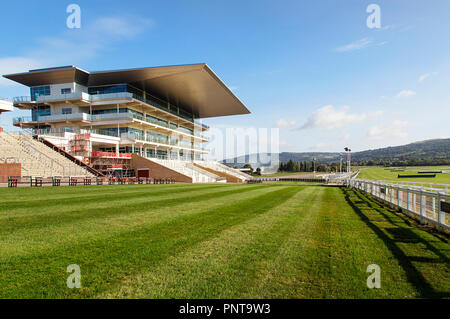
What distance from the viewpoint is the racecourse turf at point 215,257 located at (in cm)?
355

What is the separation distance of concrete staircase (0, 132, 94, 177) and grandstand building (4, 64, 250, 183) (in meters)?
5.26

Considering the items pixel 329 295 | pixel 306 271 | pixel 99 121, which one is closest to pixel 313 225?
pixel 306 271

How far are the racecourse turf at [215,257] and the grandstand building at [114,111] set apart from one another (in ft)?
106

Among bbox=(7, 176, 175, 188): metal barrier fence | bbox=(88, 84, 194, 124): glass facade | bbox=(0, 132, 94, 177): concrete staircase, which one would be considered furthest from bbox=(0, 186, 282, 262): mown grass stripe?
bbox=(88, 84, 194, 124): glass facade

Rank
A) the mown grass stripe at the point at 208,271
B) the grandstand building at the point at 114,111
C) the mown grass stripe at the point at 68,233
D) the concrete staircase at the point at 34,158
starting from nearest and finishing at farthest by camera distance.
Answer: the mown grass stripe at the point at 208,271 < the mown grass stripe at the point at 68,233 < the concrete staircase at the point at 34,158 < the grandstand building at the point at 114,111

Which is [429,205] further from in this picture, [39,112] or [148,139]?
[39,112]

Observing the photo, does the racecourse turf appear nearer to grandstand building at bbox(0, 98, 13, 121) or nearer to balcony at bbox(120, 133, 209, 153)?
grandstand building at bbox(0, 98, 13, 121)

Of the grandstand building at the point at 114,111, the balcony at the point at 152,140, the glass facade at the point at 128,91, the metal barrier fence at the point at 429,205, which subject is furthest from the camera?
the glass facade at the point at 128,91

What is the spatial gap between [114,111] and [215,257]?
5005cm

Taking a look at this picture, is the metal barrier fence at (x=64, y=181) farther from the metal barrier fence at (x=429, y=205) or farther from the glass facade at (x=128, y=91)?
the metal barrier fence at (x=429, y=205)

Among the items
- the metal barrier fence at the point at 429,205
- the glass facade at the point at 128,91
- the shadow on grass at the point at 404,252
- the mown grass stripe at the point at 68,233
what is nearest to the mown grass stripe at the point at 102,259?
the mown grass stripe at the point at 68,233

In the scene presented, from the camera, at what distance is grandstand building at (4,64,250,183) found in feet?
136

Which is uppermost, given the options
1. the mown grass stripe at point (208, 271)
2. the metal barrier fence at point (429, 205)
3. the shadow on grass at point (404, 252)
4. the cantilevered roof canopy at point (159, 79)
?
the cantilevered roof canopy at point (159, 79)
